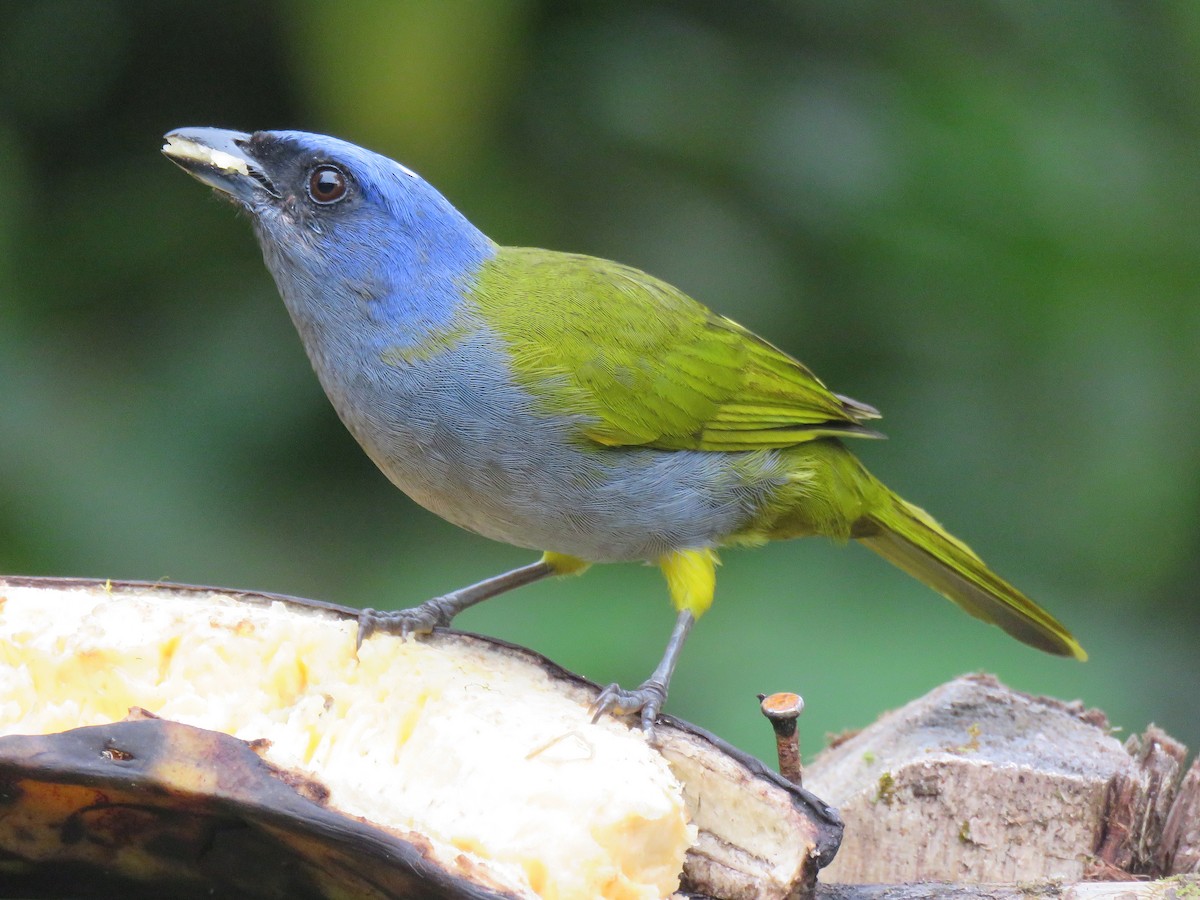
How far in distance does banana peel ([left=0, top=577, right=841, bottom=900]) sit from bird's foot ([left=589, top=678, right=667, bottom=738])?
0.04m

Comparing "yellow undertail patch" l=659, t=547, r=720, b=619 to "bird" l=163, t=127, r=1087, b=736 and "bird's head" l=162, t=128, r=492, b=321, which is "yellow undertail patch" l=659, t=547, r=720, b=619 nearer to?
"bird" l=163, t=127, r=1087, b=736

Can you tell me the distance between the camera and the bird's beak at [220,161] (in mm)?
3389

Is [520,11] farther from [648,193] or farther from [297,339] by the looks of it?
[297,339]

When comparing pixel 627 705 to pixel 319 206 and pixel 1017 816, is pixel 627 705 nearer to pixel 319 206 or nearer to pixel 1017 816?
pixel 1017 816

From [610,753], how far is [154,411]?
3055 millimetres

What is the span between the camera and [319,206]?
3.45m

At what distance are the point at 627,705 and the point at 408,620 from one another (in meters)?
0.66

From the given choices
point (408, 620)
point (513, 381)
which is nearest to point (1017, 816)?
point (408, 620)

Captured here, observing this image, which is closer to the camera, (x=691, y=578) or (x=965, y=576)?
(x=691, y=578)

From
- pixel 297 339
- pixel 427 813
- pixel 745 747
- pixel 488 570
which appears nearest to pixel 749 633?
pixel 745 747

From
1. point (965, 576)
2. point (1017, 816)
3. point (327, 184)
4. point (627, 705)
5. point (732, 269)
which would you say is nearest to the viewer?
point (627, 705)

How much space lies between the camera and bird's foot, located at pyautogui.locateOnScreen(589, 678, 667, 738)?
2.59 metres

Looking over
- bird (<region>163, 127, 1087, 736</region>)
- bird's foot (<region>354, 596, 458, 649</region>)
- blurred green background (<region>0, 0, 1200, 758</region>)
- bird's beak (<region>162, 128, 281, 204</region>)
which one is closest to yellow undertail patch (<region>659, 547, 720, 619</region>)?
bird (<region>163, 127, 1087, 736</region>)

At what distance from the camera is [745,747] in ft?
13.3
